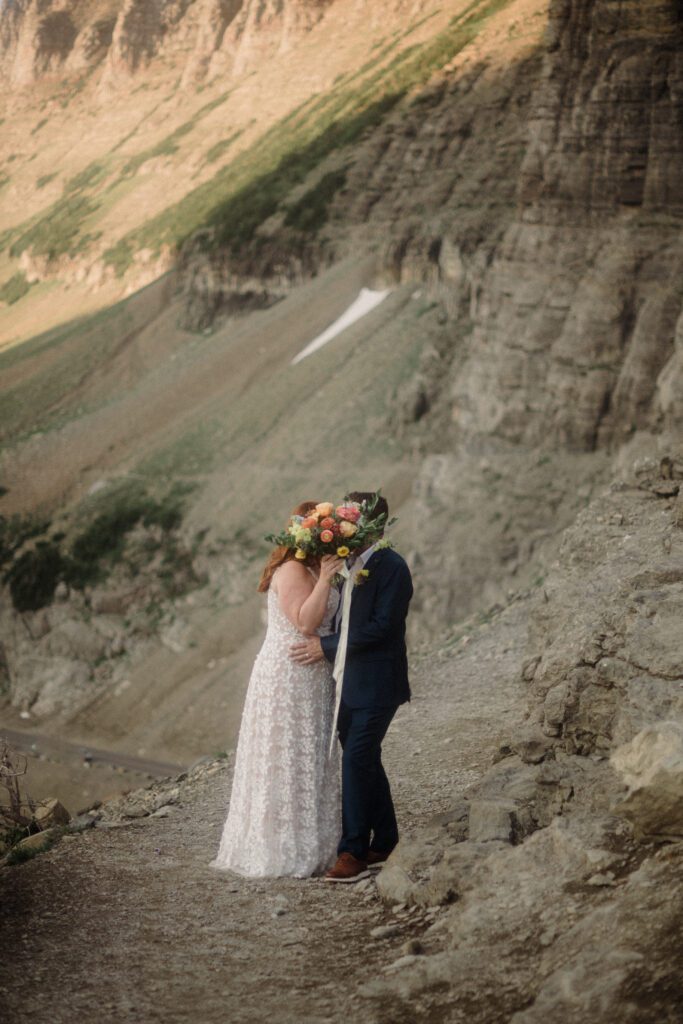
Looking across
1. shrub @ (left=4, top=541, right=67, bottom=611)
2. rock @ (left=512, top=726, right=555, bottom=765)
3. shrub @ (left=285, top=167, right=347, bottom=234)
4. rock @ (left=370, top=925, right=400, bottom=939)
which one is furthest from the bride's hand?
shrub @ (left=285, top=167, right=347, bottom=234)

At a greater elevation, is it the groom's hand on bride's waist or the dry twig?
the groom's hand on bride's waist

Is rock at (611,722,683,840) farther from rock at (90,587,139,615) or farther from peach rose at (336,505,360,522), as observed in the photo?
rock at (90,587,139,615)

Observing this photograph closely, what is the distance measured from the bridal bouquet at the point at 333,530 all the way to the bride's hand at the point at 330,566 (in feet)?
0.12

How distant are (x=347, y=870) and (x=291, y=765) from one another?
2.35 ft

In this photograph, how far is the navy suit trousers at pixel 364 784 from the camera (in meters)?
7.52

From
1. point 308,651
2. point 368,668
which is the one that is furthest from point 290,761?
point 368,668

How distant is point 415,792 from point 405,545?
1810cm

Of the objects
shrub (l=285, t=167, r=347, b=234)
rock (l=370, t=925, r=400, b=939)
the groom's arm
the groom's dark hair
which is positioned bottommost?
shrub (l=285, t=167, r=347, b=234)

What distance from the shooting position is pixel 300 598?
25.1ft

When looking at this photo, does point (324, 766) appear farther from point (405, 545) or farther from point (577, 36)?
point (577, 36)

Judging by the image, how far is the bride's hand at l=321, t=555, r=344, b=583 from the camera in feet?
24.6

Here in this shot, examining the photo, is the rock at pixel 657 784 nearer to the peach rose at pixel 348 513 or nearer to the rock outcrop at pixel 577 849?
the rock outcrop at pixel 577 849

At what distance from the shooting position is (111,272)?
234 feet

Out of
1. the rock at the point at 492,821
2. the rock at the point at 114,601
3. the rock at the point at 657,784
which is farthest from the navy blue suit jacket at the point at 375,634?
the rock at the point at 114,601
